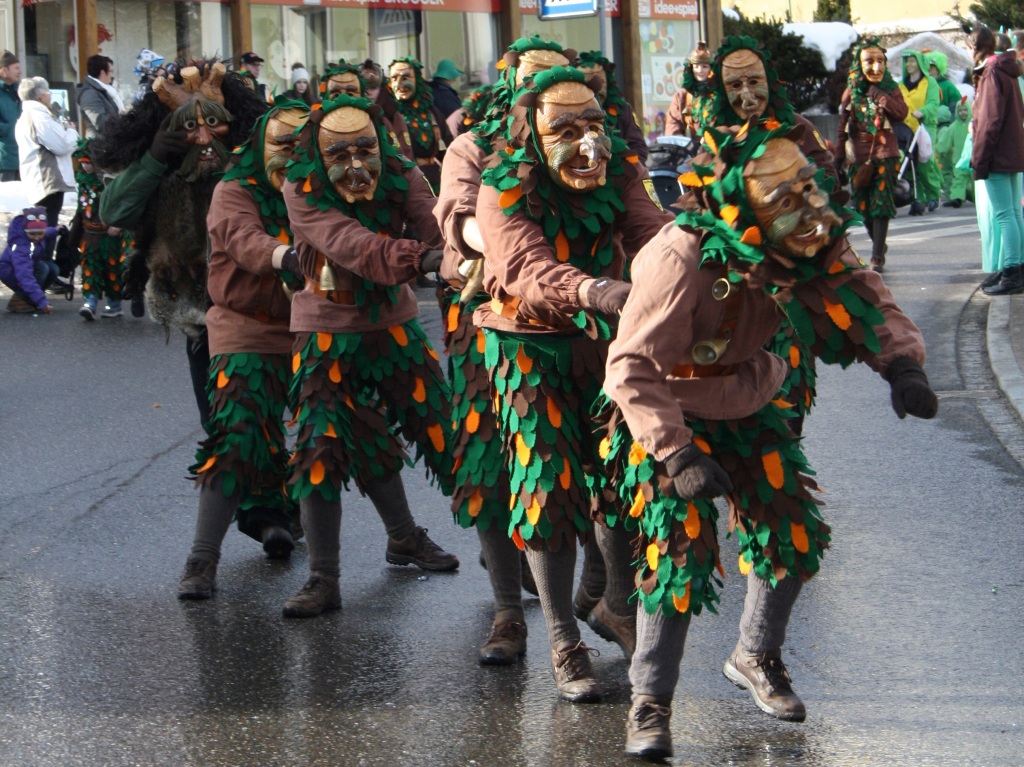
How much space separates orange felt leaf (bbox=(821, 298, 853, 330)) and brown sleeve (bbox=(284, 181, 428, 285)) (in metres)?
1.63

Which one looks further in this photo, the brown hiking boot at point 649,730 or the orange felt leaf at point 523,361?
the orange felt leaf at point 523,361

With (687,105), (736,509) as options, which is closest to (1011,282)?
(687,105)

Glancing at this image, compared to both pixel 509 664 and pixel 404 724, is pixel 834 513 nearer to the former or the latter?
pixel 509 664

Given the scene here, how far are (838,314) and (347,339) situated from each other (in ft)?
6.69

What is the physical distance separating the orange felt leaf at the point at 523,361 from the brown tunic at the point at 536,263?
0.06 m

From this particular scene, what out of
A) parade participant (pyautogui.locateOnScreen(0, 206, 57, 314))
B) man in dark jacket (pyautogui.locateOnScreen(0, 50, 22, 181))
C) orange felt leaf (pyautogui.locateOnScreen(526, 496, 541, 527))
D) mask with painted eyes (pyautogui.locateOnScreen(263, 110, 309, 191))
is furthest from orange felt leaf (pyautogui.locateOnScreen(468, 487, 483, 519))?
man in dark jacket (pyautogui.locateOnScreen(0, 50, 22, 181))

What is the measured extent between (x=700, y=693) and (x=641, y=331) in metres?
1.26

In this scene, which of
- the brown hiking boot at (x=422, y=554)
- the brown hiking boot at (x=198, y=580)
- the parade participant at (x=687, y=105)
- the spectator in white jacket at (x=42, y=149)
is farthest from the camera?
the spectator in white jacket at (x=42, y=149)

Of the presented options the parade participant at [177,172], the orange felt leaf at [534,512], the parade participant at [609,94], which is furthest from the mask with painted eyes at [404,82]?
the orange felt leaf at [534,512]

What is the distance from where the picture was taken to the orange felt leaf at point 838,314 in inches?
150

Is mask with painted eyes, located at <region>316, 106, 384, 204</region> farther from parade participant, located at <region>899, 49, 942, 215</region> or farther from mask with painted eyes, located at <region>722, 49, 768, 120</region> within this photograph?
parade participant, located at <region>899, 49, 942, 215</region>

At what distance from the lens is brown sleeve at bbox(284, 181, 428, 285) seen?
5039 millimetres

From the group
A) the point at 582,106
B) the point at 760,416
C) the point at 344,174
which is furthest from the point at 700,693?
the point at 344,174

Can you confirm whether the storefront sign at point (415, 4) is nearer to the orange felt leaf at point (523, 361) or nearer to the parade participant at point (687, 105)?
the parade participant at point (687, 105)
